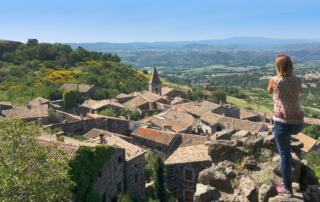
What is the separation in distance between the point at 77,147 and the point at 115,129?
1632 centimetres

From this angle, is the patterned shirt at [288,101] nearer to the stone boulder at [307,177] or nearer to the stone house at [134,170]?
the stone boulder at [307,177]

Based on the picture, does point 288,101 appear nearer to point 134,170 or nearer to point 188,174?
point 188,174

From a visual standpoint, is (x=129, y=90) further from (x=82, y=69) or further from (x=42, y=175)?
(x=42, y=175)

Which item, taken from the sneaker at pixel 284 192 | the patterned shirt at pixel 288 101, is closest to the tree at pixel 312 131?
the sneaker at pixel 284 192

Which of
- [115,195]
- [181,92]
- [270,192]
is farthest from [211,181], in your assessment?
[181,92]

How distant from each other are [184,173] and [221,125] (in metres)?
17.0

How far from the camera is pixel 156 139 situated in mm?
25719

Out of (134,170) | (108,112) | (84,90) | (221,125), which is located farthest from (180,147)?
(84,90)

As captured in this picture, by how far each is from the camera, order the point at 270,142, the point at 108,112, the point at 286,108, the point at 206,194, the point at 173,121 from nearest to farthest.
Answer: the point at 286,108
the point at 206,194
the point at 270,142
the point at 173,121
the point at 108,112

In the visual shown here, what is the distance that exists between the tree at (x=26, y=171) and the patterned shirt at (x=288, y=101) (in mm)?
8037

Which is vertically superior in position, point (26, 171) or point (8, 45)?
point (8, 45)

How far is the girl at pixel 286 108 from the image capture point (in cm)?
584

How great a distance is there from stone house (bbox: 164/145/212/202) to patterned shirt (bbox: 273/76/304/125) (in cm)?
1318

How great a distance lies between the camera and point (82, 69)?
8375 centimetres
